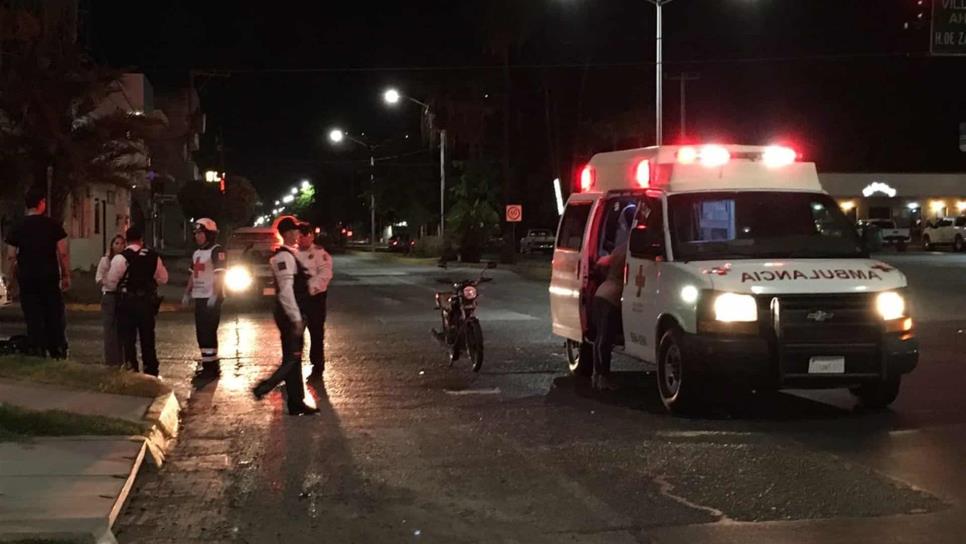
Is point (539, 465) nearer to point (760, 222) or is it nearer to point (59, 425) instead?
point (59, 425)

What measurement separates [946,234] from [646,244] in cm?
4805

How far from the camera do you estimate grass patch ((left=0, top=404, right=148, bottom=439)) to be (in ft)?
26.8

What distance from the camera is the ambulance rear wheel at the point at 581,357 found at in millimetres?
12109

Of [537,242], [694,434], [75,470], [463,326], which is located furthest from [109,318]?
[537,242]

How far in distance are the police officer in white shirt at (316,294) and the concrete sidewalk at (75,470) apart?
2694 mm

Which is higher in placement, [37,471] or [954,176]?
[954,176]

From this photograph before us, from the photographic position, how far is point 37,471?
7.05 m

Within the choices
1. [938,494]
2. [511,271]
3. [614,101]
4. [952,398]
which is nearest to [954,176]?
[614,101]

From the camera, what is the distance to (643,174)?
429 inches

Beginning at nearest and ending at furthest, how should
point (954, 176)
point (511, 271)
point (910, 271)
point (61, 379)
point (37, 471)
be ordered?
1. point (37, 471)
2. point (61, 379)
3. point (910, 271)
4. point (511, 271)
5. point (954, 176)

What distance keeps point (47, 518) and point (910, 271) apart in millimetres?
32497

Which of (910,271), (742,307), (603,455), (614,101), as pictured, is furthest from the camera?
(614,101)

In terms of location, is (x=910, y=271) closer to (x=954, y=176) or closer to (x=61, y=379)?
(x=61, y=379)

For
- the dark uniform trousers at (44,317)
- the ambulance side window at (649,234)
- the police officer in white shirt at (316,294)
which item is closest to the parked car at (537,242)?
the police officer in white shirt at (316,294)
